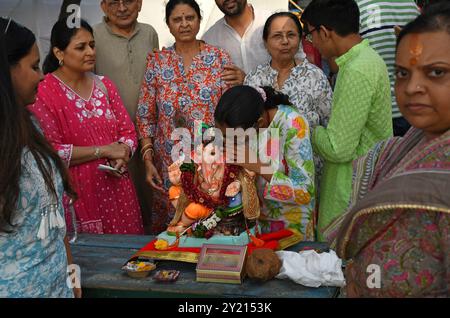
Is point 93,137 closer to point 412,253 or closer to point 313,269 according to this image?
point 313,269

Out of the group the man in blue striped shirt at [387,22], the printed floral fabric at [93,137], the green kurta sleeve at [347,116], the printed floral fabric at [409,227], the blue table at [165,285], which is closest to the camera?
the printed floral fabric at [409,227]

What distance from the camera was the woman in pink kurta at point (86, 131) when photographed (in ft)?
8.85

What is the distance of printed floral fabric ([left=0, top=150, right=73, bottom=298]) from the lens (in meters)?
1.44

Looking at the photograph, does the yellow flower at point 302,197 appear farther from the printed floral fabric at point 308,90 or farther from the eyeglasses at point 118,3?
the eyeglasses at point 118,3

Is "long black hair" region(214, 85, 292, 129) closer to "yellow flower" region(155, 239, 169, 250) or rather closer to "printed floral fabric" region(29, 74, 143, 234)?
"yellow flower" region(155, 239, 169, 250)

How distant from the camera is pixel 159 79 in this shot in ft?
10.3

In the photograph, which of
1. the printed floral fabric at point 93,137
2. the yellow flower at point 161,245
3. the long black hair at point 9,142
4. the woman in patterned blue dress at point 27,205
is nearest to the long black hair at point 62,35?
the printed floral fabric at point 93,137

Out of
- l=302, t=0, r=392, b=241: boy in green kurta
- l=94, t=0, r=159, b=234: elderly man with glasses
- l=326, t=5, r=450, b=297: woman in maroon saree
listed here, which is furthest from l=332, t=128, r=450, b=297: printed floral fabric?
l=94, t=0, r=159, b=234: elderly man with glasses

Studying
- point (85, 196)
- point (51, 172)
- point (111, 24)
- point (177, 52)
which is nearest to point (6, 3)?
point (111, 24)

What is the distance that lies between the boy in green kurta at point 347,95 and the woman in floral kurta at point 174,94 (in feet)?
2.50

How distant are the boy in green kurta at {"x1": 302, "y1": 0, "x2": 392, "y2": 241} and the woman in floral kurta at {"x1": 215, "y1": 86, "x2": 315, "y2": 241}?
6.5 inches

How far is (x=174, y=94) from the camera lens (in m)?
3.12
